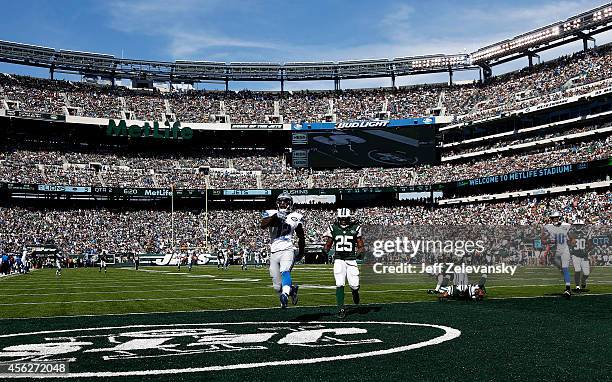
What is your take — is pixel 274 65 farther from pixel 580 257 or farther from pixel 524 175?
pixel 580 257

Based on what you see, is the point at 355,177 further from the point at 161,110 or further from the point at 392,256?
the point at 392,256

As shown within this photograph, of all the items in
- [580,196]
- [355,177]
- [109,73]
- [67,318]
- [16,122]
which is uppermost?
[109,73]

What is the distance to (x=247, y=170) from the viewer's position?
72.2 m

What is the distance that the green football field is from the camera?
585 cm

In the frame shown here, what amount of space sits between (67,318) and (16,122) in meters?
61.3

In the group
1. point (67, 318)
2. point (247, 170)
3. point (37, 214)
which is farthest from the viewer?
point (247, 170)

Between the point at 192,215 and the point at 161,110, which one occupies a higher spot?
the point at 161,110

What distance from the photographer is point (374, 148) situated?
6912 cm

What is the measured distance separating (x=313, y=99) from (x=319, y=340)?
71.8m

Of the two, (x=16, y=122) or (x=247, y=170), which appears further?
(x=247, y=170)

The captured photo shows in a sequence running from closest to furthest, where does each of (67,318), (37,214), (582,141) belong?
(67,318), (582,141), (37,214)

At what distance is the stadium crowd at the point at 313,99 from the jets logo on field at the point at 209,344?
55693 millimetres

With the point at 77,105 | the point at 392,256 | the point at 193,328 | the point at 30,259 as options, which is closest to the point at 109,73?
the point at 77,105

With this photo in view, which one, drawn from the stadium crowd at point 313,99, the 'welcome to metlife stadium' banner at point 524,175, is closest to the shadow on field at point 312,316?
the 'welcome to metlife stadium' banner at point 524,175
